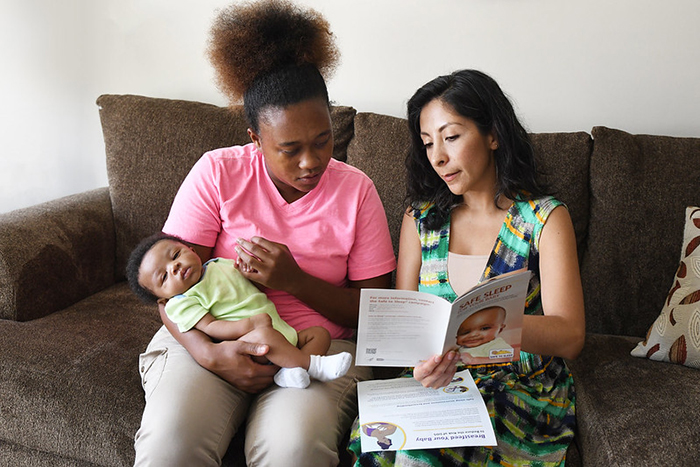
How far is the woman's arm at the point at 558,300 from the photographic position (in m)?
1.30

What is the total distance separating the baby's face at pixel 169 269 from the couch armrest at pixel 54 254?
512 millimetres

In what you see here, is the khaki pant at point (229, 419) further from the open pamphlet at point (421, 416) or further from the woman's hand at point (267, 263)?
the woman's hand at point (267, 263)

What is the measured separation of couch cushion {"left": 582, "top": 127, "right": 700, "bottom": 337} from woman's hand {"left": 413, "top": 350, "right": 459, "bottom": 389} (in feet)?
2.60

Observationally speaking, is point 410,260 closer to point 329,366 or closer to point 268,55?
point 329,366

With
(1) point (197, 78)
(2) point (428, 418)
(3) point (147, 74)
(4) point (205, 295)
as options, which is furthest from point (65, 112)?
(2) point (428, 418)

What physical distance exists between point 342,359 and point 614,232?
3.11 ft

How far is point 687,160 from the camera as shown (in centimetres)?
181

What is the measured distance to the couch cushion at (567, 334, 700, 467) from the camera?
4.06ft

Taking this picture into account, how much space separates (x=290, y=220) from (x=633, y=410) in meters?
0.88

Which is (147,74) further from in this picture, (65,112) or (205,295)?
(205,295)

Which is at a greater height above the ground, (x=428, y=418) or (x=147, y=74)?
(x=147, y=74)

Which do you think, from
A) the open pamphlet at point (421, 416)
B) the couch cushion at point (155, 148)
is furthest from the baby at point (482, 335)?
the couch cushion at point (155, 148)

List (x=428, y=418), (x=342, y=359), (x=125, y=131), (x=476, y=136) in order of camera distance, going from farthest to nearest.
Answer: (x=125, y=131), (x=476, y=136), (x=342, y=359), (x=428, y=418)

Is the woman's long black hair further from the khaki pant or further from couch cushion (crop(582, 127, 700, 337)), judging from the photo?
the khaki pant
